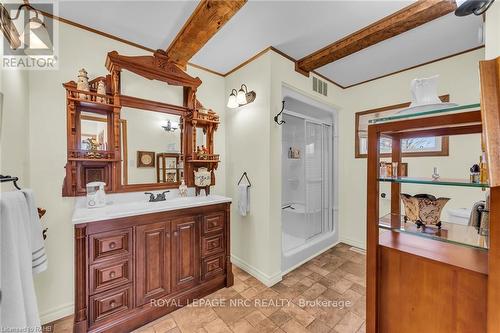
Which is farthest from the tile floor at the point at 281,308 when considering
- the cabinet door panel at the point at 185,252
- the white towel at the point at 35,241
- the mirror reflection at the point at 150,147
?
the mirror reflection at the point at 150,147

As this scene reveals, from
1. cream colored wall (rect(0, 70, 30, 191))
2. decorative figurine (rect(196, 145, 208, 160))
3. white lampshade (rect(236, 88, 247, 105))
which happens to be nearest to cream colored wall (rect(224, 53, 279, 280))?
white lampshade (rect(236, 88, 247, 105))

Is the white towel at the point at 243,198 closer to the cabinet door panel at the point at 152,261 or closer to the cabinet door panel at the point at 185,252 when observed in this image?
the cabinet door panel at the point at 185,252

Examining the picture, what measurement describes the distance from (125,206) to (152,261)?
0.55m

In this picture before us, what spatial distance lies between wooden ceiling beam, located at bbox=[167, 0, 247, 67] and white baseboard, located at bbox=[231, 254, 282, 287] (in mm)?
2458

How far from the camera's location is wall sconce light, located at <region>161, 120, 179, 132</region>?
2.19 metres

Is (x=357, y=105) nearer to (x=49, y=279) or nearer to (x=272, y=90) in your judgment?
(x=272, y=90)

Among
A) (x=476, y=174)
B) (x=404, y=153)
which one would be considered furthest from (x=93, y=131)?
(x=404, y=153)

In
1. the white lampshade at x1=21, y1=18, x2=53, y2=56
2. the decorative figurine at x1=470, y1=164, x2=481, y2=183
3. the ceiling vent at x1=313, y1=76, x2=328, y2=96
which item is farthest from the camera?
the ceiling vent at x1=313, y1=76, x2=328, y2=96

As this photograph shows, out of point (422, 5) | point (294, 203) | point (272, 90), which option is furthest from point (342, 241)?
point (422, 5)

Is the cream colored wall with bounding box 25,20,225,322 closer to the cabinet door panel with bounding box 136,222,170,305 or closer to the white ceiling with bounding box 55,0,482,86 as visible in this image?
the white ceiling with bounding box 55,0,482,86

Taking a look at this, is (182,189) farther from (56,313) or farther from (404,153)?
(404,153)

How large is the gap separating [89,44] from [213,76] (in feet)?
4.18

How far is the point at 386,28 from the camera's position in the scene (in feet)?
5.71

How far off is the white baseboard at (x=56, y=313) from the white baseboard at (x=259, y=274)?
164 cm
